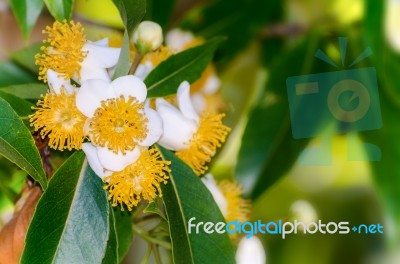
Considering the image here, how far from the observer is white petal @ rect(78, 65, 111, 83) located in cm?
69

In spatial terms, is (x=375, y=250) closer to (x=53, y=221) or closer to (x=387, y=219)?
(x=387, y=219)

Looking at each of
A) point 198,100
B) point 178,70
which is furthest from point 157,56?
point 198,100

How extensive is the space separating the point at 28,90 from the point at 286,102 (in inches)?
22.4

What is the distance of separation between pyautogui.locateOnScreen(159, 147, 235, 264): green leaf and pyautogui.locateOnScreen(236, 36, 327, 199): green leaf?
329 mm

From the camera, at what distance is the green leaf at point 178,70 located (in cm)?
74

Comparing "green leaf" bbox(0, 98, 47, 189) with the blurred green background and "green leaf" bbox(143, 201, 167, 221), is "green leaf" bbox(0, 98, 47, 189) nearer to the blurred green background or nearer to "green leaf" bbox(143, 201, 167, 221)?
"green leaf" bbox(143, 201, 167, 221)

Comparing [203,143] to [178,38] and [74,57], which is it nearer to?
[74,57]

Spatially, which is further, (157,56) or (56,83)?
(157,56)

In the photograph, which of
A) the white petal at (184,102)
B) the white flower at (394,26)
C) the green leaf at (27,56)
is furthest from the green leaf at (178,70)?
the white flower at (394,26)

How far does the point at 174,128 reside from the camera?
2.38 ft

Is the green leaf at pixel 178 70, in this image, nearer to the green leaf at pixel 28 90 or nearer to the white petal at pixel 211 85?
the green leaf at pixel 28 90

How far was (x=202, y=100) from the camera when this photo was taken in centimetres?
108

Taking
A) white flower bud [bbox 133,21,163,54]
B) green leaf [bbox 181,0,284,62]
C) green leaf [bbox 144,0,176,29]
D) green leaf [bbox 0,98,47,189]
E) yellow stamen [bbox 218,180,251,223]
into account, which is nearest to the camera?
green leaf [bbox 0,98,47,189]

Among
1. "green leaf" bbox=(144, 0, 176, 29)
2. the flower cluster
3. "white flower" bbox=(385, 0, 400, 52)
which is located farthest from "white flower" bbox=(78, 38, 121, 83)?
"white flower" bbox=(385, 0, 400, 52)
